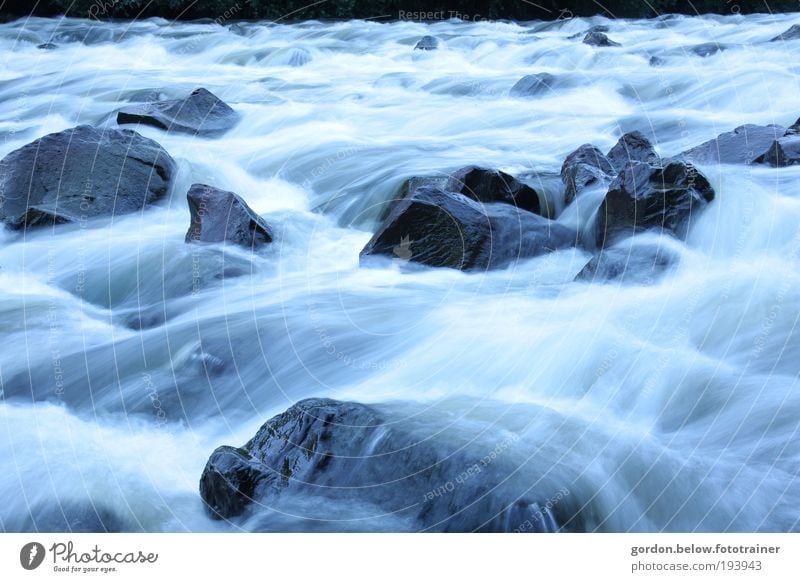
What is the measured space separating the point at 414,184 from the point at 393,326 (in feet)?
5.45

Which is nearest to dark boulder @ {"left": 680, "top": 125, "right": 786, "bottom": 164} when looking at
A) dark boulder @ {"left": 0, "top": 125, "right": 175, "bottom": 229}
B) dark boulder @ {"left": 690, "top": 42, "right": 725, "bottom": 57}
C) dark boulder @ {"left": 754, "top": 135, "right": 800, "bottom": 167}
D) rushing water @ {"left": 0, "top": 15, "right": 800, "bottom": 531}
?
dark boulder @ {"left": 754, "top": 135, "right": 800, "bottom": 167}

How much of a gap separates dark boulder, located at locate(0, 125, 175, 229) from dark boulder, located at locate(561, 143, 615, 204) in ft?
10.2

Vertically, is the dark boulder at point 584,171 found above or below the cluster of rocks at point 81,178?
above

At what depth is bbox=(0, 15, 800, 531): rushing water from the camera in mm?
3900

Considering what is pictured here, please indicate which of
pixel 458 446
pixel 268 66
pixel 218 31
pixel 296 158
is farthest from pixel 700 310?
pixel 218 31

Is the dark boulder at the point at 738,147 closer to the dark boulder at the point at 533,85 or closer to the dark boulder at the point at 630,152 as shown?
the dark boulder at the point at 630,152

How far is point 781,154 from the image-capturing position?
670 centimetres

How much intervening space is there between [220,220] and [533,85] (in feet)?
17.5

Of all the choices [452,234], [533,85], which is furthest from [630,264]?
[533,85]

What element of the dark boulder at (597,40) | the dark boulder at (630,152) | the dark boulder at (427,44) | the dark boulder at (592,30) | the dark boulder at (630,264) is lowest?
the dark boulder at (427,44)

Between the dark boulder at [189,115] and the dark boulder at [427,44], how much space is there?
487cm

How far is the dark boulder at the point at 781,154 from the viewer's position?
6676 mm
